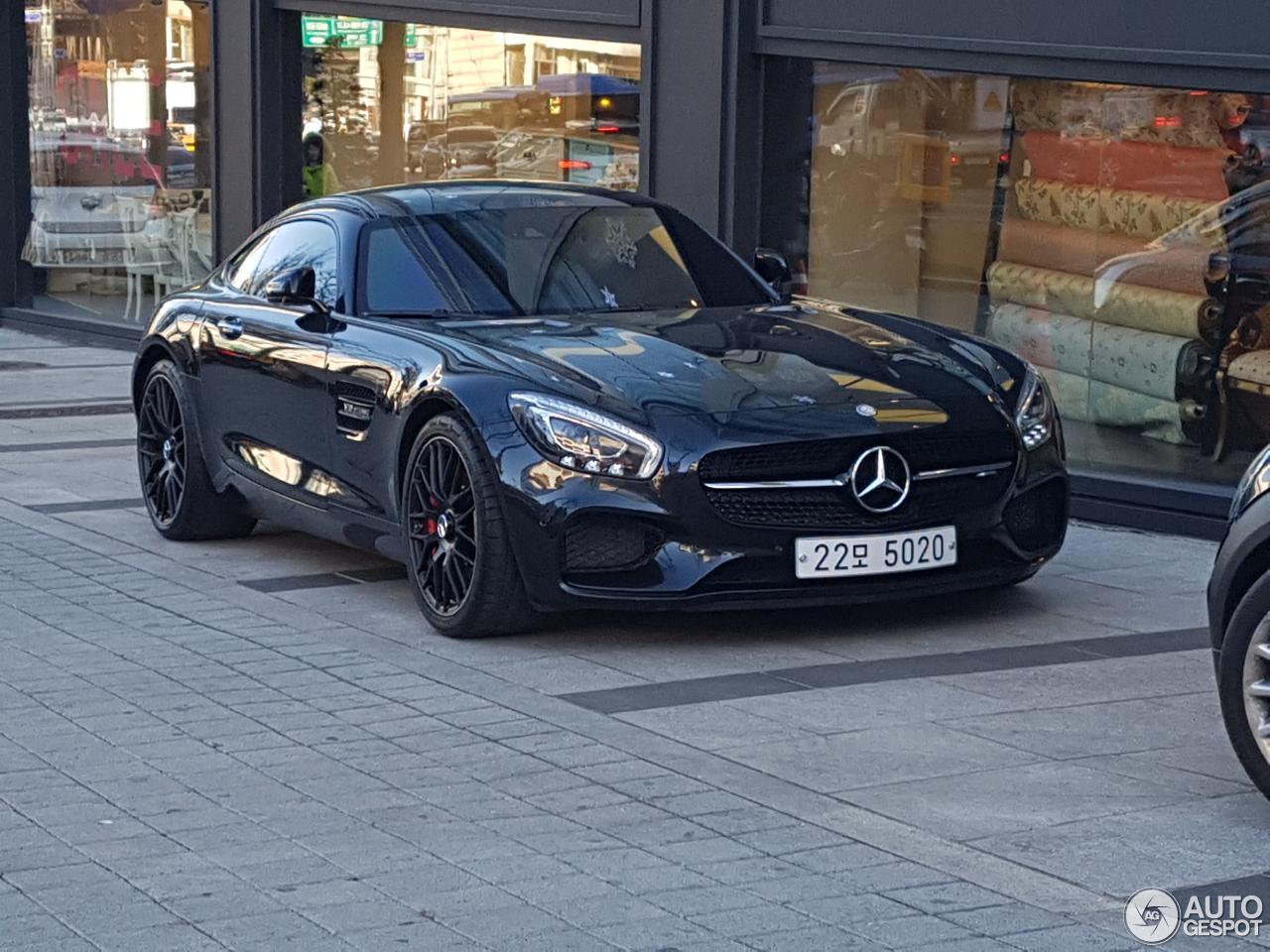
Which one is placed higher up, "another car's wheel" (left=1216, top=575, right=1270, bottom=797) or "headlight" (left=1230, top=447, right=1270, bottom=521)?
"headlight" (left=1230, top=447, right=1270, bottom=521)

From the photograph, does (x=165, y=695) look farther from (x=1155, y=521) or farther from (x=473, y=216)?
(x=1155, y=521)

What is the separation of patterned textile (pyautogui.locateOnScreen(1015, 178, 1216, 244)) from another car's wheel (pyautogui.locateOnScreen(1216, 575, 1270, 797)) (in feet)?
15.8

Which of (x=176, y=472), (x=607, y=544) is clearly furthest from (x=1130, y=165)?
(x=176, y=472)

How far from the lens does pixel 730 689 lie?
648 centimetres

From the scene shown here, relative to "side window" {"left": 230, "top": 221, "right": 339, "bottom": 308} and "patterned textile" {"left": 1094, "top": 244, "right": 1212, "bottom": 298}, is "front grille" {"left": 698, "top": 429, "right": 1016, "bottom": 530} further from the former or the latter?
"patterned textile" {"left": 1094, "top": 244, "right": 1212, "bottom": 298}

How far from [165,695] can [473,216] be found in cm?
251

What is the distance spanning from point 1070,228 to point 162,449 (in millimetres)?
4330

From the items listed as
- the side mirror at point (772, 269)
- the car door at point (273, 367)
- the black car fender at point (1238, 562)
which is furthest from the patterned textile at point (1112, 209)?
the black car fender at point (1238, 562)

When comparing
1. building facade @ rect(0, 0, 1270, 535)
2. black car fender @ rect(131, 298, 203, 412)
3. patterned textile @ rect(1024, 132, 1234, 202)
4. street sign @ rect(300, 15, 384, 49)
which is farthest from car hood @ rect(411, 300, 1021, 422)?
street sign @ rect(300, 15, 384, 49)

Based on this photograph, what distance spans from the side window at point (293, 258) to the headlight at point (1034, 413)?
2.60 m

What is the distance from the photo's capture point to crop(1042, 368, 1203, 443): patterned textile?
386 inches

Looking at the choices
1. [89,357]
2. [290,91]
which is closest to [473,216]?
[290,91]

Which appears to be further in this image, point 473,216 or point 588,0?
point 588,0

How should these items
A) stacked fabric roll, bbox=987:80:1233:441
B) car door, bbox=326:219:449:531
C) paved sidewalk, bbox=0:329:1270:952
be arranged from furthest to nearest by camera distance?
1. stacked fabric roll, bbox=987:80:1233:441
2. car door, bbox=326:219:449:531
3. paved sidewalk, bbox=0:329:1270:952
